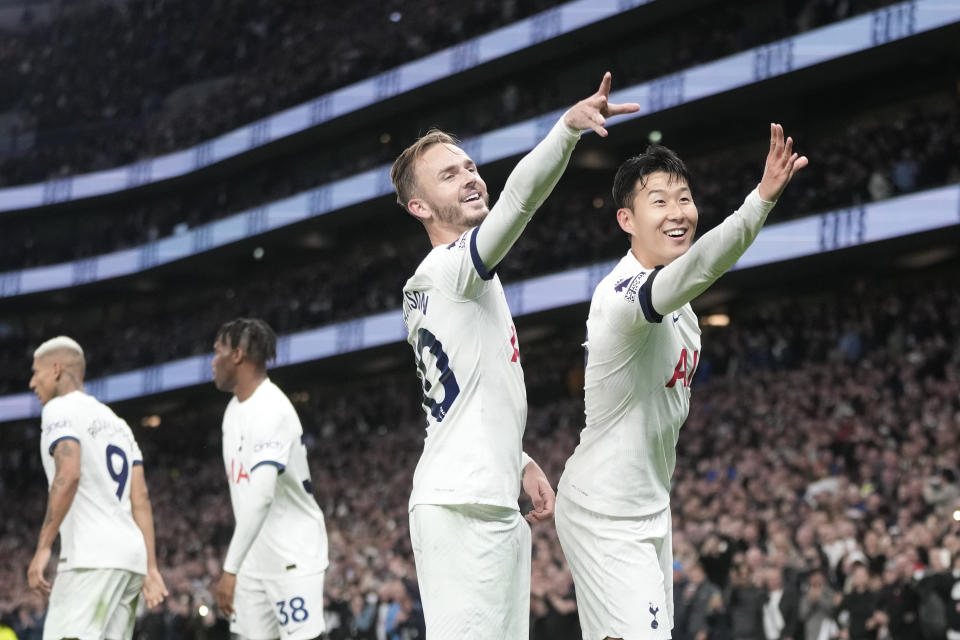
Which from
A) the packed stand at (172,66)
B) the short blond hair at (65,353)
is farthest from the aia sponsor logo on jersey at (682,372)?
the packed stand at (172,66)

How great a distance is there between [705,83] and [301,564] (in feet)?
69.9

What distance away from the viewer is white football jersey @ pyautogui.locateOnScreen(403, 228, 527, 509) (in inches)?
181

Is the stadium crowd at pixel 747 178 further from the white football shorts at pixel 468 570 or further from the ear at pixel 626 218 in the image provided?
the white football shorts at pixel 468 570

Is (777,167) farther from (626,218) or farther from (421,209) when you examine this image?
(421,209)

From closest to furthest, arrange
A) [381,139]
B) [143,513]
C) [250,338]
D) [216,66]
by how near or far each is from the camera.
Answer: [143,513], [250,338], [381,139], [216,66]

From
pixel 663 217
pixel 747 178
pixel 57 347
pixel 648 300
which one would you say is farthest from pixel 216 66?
pixel 648 300

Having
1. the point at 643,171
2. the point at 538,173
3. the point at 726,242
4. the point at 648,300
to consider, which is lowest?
the point at 648,300

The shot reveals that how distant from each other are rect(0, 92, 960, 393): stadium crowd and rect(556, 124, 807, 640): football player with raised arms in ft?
59.5

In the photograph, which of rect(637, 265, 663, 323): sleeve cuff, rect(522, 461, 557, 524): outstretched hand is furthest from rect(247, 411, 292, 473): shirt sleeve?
rect(637, 265, 663, 323): sleeve cuff

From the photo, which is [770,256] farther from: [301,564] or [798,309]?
[301,564]

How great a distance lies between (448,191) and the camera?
→ 4.91 m

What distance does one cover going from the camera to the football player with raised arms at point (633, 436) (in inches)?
208

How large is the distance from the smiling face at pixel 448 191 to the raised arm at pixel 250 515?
9.11 ft

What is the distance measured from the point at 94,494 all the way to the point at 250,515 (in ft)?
3.32
